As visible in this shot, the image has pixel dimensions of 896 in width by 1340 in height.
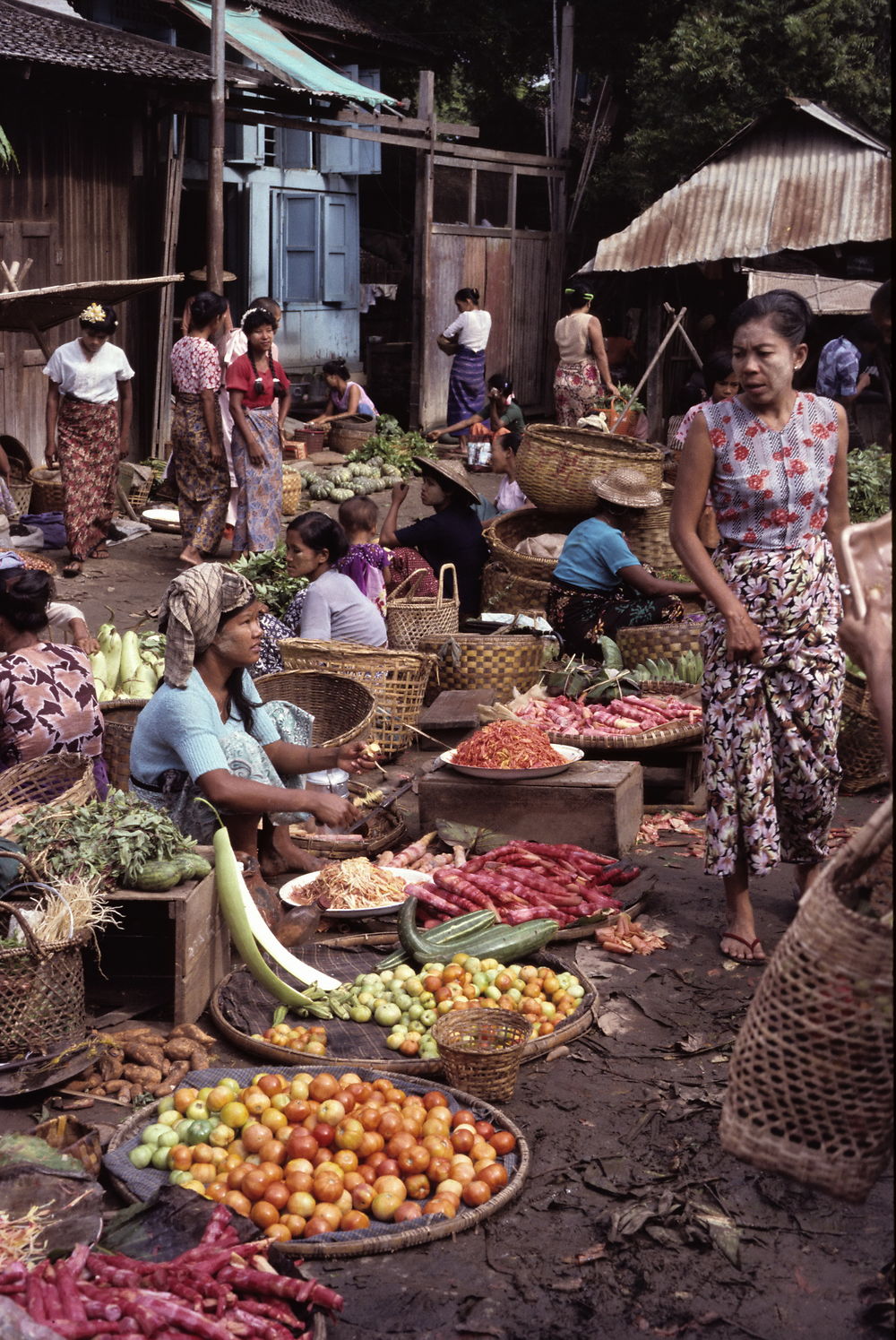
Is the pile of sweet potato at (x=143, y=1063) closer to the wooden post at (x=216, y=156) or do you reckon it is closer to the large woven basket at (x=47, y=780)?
the large woven basket at (x=47, y=780)

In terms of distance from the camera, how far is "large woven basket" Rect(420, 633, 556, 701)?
24.9ft

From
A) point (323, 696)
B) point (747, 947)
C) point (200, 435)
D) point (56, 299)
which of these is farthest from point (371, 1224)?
point (200, 435)

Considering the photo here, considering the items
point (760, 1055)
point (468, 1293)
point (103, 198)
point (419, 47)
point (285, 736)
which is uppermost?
point (419, 47)

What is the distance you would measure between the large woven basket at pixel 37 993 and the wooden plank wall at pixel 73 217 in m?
8.85

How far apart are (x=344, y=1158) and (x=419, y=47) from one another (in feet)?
63.3

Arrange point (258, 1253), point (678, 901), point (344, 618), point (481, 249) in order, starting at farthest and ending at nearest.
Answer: point (481, 249), point (344, 618), point (678, 901), point (258, 1253)

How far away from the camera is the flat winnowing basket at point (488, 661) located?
7586 mm

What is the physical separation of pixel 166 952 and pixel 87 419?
669 cm

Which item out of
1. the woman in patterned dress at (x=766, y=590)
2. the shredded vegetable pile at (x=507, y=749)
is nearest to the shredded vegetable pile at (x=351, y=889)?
the shredded vegetable pile at (x=507, y=749)

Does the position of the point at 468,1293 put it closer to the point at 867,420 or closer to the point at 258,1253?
the point at 258,1253

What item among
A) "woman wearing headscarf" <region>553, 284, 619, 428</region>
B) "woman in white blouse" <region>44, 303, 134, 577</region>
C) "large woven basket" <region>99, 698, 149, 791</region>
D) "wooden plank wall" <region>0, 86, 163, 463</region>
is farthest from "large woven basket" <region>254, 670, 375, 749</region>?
"woman wearing headscarf" <region>553, 284, 619, 428</region>

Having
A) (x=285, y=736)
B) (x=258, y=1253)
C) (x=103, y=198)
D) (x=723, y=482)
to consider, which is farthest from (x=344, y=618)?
(x=103, y=198)

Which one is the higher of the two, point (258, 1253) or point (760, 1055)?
point (760, 1055)

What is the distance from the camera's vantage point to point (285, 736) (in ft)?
18.9
